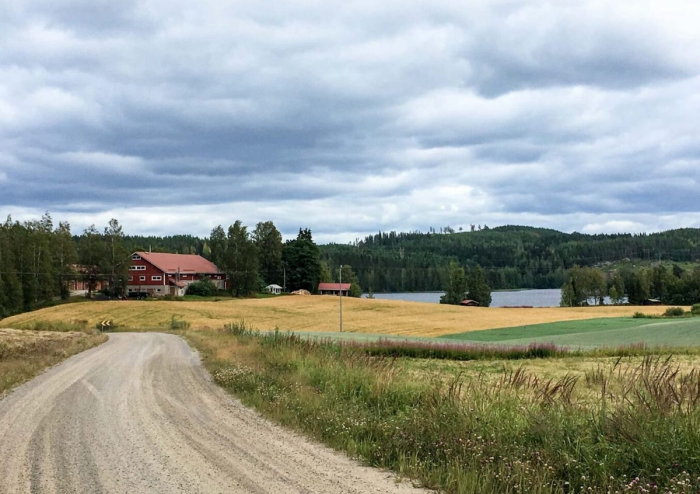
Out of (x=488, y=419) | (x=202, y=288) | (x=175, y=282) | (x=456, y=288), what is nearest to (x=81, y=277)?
(x=175, y=282)

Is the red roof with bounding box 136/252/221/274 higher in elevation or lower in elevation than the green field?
higher

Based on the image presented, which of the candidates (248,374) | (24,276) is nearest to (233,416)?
(248,374)

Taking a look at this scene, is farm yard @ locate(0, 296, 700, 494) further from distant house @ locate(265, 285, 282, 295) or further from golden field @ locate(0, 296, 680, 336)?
distant house @ locate(265, 285, 282, 295)

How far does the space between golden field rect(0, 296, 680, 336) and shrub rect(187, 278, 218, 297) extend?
21681 millimetres

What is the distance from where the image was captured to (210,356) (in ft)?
77.1

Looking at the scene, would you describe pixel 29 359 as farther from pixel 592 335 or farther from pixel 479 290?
pixel 479 290

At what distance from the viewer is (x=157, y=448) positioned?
9.12 m

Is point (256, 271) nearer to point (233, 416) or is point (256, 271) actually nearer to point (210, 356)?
point (210, 356)

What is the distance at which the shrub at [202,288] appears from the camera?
345 feet

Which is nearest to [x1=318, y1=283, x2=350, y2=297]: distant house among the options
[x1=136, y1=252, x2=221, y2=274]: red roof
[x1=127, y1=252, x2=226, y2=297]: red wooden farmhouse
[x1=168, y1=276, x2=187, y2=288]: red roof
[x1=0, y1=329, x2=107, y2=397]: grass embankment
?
[x1=136, y1=252, x2=221, y2=274]: red roof

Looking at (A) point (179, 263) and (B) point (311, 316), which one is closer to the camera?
(B) point (311, 316)

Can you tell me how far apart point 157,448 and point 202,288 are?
99094mm

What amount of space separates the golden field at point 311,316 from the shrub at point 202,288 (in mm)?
21681

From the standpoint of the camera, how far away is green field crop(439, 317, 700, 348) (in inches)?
1406
